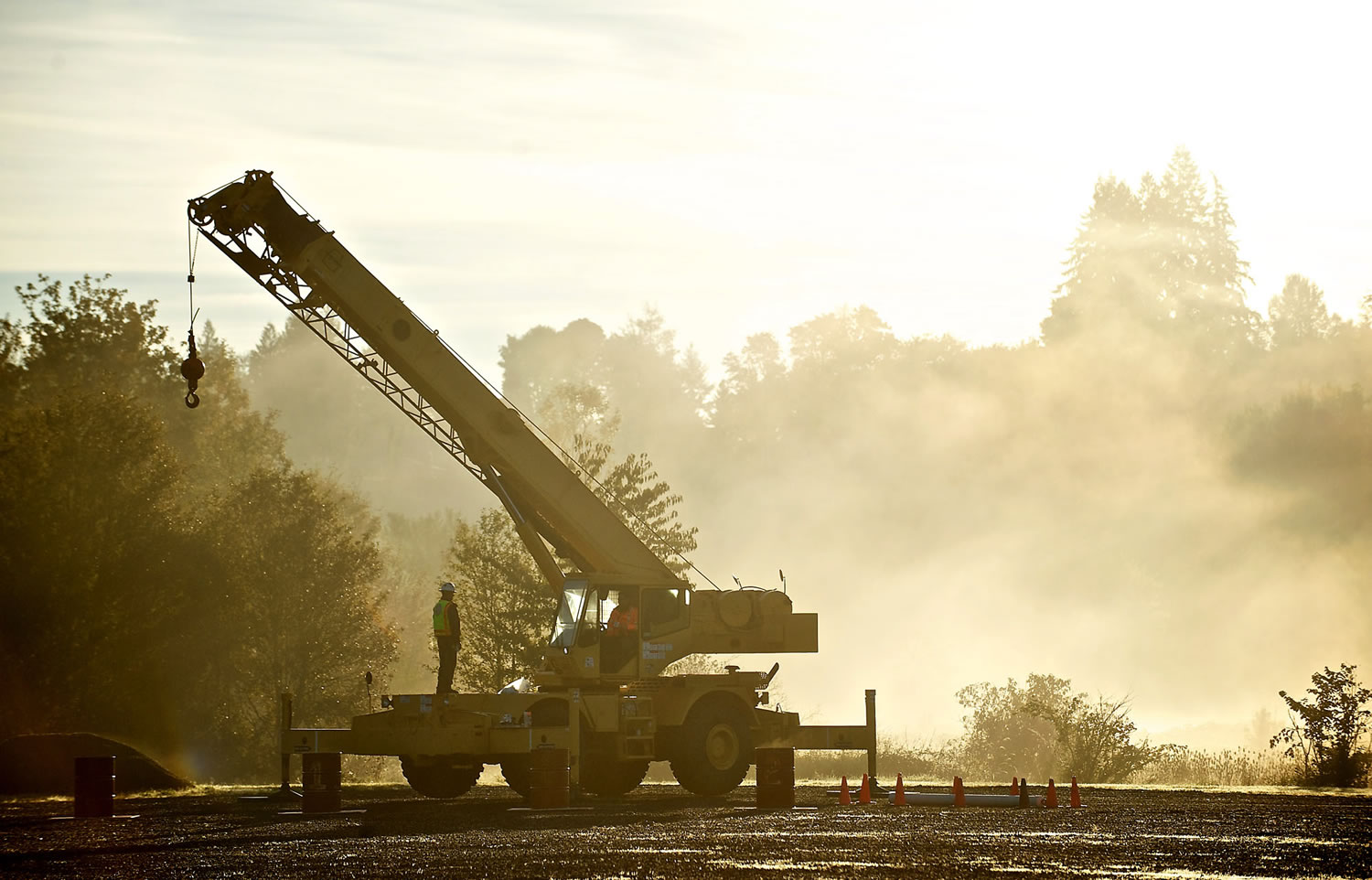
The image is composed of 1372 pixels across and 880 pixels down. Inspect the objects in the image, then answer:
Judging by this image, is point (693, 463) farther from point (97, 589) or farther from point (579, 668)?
point (579, 668)

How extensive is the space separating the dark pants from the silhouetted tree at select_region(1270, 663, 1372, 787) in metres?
13.8

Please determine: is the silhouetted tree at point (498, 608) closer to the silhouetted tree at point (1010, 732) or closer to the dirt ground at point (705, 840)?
the silhouetted tree at point (1010, 732)

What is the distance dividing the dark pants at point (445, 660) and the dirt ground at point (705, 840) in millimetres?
1814

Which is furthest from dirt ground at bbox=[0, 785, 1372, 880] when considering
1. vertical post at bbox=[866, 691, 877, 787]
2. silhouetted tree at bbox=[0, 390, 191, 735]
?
silhouetted tree at bbox=[0, 390, 191, 735]

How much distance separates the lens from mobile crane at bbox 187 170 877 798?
25.6m

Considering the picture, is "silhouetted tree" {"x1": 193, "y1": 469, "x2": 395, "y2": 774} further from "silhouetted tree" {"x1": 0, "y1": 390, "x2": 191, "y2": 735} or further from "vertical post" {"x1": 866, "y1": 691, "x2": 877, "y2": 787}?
"vertical post" {"x1": 866, "y1": 691, "x2": 877, "y2": 787}

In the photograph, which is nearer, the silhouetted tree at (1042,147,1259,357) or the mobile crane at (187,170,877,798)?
the mobile crane at (187,170,877,798)

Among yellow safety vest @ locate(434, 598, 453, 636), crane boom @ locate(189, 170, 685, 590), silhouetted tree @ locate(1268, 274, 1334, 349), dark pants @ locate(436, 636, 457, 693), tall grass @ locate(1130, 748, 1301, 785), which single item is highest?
silhouetted tree @ locate(1268, 274, 1334, 349)

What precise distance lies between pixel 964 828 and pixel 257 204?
14968 mm

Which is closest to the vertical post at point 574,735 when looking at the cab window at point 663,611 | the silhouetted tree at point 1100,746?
the cab window at point 663,611

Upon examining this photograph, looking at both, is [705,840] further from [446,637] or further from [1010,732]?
[1010,732]

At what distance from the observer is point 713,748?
1030 inches

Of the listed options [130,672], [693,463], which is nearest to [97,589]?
[130,672]

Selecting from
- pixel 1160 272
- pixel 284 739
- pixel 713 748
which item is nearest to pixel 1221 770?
pixel 713 748
